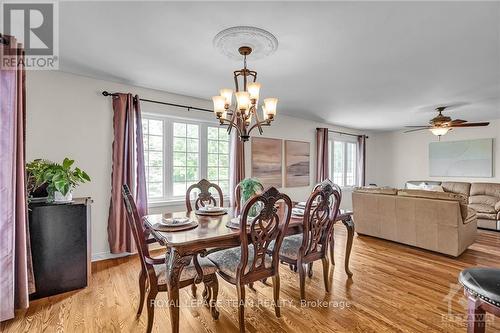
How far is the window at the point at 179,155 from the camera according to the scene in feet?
12.2

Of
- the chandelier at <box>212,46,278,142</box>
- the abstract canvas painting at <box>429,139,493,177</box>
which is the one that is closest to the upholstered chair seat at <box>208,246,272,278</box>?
the chandelier at <box>212,46,278,142</box>

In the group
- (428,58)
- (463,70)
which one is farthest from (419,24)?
(463,70)

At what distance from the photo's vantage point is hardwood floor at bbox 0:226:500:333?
1.94 m

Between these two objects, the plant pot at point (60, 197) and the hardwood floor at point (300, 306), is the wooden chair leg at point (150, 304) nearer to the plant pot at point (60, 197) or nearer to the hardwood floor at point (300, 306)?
the hardwood floor at point (300, 306)

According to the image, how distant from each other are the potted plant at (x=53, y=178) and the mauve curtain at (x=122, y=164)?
2.32 ft

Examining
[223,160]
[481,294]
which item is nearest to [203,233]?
[481,294]

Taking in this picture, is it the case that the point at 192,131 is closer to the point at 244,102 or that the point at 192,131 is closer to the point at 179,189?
the point at 179,189

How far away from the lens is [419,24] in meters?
1.93

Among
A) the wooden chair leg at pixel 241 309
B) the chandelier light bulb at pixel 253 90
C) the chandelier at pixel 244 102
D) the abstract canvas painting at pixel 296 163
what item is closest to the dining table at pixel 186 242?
the wooden chair leg at pixel 241 309

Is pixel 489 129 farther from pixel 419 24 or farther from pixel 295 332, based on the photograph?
pixel 295 332

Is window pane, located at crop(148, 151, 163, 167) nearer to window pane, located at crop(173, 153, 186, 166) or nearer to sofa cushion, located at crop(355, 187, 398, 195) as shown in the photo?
window pane, located at crop(173, 153, 186, 166)

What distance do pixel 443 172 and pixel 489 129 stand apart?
1.29 metres

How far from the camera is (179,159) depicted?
12.9ft

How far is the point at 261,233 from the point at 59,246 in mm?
1979
